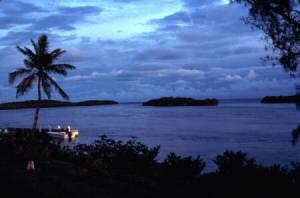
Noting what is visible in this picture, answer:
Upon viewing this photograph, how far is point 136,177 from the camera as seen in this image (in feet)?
48.2

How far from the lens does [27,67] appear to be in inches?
1476

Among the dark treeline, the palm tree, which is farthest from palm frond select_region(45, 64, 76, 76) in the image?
the dark treeline

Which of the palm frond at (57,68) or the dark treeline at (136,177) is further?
the palm frond at (57,68)

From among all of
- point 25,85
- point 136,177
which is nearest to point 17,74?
point 25,85

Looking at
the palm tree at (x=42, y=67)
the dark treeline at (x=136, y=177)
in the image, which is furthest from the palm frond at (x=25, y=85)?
the dark treeline at (x=136, y=177)

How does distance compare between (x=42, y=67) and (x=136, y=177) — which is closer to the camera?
(x=136, y=177)

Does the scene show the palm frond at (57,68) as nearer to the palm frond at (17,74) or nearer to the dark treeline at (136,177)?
the palm frond at (17,74)

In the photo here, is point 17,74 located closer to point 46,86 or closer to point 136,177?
point 46,86

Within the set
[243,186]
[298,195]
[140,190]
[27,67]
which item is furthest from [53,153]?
[27,67]

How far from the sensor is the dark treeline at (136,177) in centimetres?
1191

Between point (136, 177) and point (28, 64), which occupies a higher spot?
point (28, 64)

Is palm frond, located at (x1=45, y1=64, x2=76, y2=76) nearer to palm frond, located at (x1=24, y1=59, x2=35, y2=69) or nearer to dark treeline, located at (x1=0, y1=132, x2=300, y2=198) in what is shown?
palm frond, located at (x1=24, y1=59, x2=35, y2=69)

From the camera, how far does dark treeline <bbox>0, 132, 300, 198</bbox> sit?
469 inches

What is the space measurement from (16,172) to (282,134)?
53169mm
